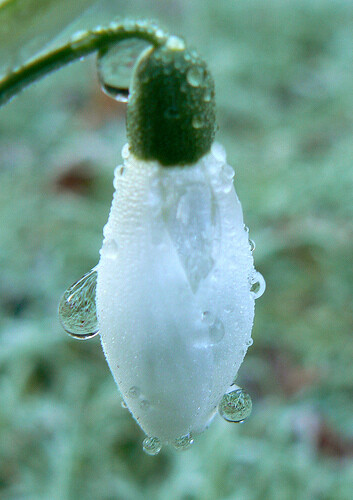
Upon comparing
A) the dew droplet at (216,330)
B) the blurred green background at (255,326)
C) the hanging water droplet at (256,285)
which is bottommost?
the blurred green background at (255,326)

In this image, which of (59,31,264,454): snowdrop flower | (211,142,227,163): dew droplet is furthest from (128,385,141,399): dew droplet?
(211,142,227,163): dew droplet

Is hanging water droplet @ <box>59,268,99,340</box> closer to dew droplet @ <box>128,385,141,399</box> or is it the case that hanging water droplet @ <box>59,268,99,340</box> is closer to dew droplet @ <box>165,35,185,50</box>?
dew droplet @ <box>128,385,141,399</box>

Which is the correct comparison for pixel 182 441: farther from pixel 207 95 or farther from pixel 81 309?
pixel 207 95

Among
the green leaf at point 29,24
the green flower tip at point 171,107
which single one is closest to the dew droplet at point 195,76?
the green flower tip at point 171,107

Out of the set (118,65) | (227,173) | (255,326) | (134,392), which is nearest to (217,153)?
(227,173)

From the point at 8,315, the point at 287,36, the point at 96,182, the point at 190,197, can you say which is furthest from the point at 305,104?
the point at 190,197

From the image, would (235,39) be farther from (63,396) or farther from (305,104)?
(63,396)

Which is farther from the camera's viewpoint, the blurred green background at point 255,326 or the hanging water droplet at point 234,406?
the blurred green background at point 255,326

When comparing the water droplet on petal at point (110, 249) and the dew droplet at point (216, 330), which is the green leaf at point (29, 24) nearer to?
the water droplet on petal at point (110, 249)

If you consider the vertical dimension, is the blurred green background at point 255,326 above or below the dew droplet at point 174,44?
below
